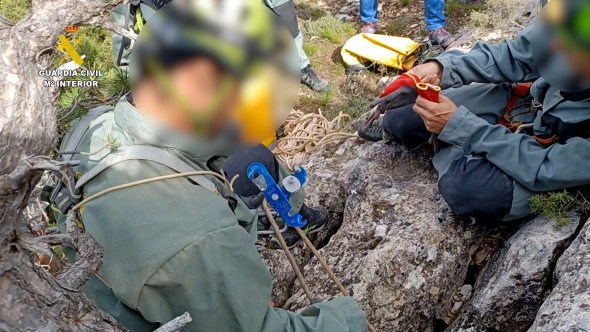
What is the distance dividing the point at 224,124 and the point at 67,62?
459 cm

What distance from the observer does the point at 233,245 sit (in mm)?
1645

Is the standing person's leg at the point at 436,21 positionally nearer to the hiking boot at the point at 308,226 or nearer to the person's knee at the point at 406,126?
the person's knee at the point at 406,126

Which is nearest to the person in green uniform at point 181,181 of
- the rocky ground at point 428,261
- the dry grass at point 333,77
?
the rocky ground at point 428,261

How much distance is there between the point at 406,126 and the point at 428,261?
2.85 feet

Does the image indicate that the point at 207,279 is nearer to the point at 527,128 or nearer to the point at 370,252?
the point at 370,252

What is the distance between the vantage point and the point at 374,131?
12.3 ft

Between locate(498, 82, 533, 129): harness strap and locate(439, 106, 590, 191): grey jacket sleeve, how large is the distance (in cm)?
48

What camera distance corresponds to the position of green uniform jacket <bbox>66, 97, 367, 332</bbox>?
1.58 meters

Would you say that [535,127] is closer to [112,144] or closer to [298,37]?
[112,144]

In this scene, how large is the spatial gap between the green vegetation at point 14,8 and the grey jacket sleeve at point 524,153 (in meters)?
5.53

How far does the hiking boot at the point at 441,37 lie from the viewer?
5632mm

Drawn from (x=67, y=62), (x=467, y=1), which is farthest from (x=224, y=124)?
(x=467, y=1)

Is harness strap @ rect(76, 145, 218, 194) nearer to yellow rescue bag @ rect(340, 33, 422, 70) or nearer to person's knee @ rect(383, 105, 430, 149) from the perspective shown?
person's knee @ rect(383, 105, 430, 149)

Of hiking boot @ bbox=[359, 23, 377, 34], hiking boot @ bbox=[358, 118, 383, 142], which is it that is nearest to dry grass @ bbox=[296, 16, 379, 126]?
hiking boot @ bbox=[359, 23, 377, 34]
